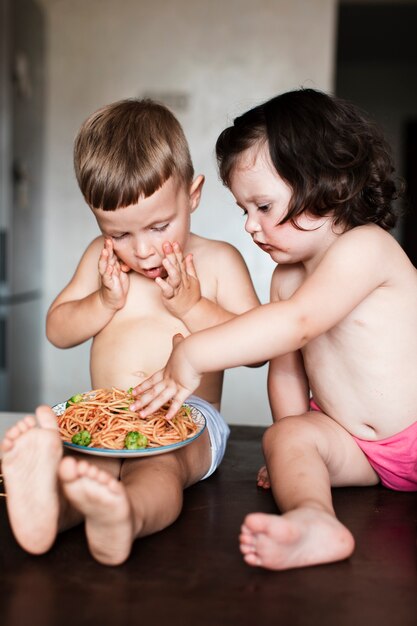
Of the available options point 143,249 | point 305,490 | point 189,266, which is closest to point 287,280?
point 189,266

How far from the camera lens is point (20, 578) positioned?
0.96 m

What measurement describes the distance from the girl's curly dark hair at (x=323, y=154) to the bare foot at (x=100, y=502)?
62 cm

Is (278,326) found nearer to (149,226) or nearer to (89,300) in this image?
(149,226)

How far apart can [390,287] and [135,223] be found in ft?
1.81

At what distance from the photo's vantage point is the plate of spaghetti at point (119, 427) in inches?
47.5

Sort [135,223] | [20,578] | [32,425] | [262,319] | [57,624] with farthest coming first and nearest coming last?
[135,223], [262,319], [32,425], [20,578], [57,624]

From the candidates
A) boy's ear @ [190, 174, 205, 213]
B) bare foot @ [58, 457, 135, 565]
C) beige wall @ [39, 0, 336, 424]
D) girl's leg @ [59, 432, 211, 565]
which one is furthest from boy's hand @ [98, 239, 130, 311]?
beige wall @ [39, 0, 336, 424]

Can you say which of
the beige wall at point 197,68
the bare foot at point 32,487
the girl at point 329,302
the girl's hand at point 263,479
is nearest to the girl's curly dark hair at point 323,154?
the girl at point 329,302

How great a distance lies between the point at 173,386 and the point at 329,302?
0.31m

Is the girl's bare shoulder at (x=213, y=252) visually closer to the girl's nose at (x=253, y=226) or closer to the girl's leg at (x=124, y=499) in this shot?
the girl's nose at (x=253, y=226)

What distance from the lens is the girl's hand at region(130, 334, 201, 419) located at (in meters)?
1.19

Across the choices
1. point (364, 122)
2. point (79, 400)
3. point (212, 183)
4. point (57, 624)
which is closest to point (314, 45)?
point (212, 183)

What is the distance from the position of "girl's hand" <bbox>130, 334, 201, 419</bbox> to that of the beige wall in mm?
2843

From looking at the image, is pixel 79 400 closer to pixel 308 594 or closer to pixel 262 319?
pixel 262 319
